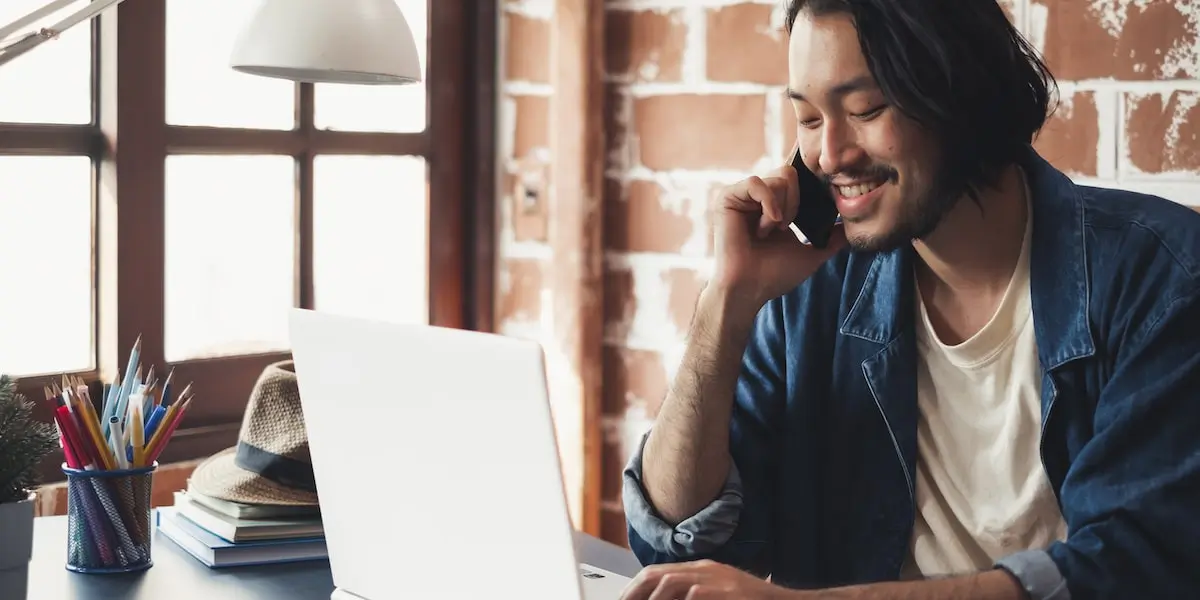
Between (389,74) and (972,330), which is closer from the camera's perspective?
(972,330)

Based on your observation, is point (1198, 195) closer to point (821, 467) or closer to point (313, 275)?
point (821, 467)

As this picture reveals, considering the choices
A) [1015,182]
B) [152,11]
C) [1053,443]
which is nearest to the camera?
[1053,443]

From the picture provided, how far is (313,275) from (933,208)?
1.18 metres

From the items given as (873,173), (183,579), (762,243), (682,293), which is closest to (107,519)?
(183,579)

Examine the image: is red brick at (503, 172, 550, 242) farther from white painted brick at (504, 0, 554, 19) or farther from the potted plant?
the potted plant

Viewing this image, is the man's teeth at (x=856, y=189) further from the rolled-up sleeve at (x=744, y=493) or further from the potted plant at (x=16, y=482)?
the potted plant at (x=16, y=482)

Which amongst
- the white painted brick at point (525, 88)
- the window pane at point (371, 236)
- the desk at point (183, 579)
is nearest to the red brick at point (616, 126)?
the white painted brick at point (525, 88)

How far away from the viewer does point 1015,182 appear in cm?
141

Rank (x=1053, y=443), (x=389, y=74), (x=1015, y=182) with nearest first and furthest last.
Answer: (x=1053, y=443), (x=1015, y=182), (x=389, y=74)

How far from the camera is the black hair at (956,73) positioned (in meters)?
1.31

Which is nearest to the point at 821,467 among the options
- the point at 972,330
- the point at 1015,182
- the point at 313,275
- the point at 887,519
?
the point at 887,519

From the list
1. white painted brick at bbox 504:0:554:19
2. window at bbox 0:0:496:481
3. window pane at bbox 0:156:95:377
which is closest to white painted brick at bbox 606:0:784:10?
white painted brick at bbox 504:0:554:19

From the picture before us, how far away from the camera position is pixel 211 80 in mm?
2082

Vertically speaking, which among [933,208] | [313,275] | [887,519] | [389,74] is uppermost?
[389,74]
